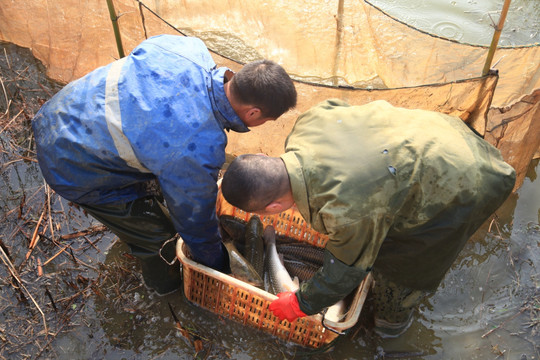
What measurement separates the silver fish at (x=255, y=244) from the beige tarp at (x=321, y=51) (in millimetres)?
845

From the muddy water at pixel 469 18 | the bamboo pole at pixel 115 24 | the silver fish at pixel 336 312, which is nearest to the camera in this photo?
the silver fish at pixel 336 312

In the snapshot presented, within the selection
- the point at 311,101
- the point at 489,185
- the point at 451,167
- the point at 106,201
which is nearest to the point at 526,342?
the point at 489,185

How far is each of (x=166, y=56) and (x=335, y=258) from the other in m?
1.50

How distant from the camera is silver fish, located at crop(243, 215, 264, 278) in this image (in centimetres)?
335

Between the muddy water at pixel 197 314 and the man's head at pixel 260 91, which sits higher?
the man's head at pixel 260 91

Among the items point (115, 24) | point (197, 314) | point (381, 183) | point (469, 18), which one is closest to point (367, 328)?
point (197, 314)

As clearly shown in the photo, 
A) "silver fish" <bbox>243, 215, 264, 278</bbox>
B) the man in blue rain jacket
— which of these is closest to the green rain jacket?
the man in blue rain jacket

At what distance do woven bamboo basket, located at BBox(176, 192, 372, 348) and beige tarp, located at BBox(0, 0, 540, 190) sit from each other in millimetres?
1462

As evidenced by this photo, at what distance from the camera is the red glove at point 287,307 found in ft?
8.69

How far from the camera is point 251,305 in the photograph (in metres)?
2.98

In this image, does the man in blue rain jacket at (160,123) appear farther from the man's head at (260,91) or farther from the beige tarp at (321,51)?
the beige tarp at (321,51)

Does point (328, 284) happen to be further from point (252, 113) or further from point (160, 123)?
point (160, 123)

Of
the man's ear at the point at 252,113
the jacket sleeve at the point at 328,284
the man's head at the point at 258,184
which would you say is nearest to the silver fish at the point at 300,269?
the jacket sleeve at the point at 328,284

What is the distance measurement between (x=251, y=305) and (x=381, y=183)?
138cm
